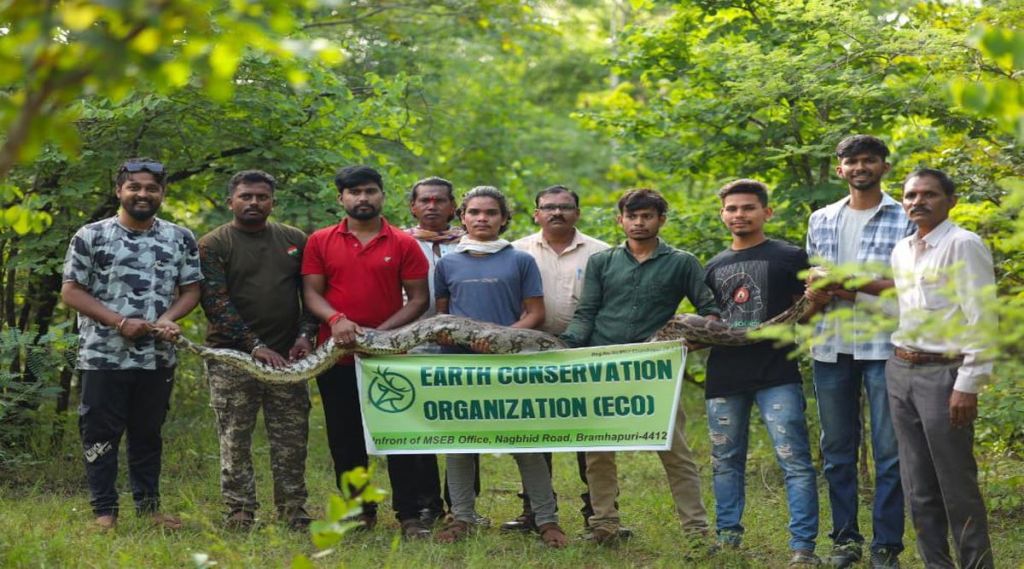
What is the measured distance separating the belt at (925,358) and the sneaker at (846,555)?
4.01 feet

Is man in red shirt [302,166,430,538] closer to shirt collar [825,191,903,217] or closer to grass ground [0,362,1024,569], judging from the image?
grass ground [0,362,1024,569]

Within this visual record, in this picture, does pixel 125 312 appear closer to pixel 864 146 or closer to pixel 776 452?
pixel 776 452

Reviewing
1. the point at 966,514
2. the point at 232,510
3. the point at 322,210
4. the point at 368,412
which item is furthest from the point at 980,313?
the point at 322,210

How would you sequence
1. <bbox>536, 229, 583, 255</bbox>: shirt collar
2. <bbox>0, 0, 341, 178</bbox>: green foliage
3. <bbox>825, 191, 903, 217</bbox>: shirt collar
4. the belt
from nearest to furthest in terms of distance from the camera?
1. <bbox>0, 0, 341, 178</bbox>: green foliage
2. the belt
3. <bbox>825, 191, 903, 217</bbox>: shirt collar
4. <bbox>536, 229, 583, 255</bbox>: shirt collar

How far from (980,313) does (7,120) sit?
4102mm

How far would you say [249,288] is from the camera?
694 centimetres

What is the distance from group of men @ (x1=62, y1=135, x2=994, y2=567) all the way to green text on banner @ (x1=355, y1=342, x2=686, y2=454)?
0.19 m

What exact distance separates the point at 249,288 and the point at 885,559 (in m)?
4.08

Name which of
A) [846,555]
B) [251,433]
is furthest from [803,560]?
[251,433]

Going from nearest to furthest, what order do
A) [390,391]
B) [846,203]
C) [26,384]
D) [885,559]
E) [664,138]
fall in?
1. [885,559]
2. [846,203]
3. [390,391]
4. [26,384]
5. [664,138]

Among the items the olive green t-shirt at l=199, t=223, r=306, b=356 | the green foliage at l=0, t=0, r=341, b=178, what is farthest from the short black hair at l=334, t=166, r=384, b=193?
the green foliage at l=0, t=0, r=341, b=178

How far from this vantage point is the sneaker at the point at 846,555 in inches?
242

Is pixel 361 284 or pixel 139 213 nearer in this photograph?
pixel 139 213

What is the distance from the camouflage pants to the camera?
22.6 ft
